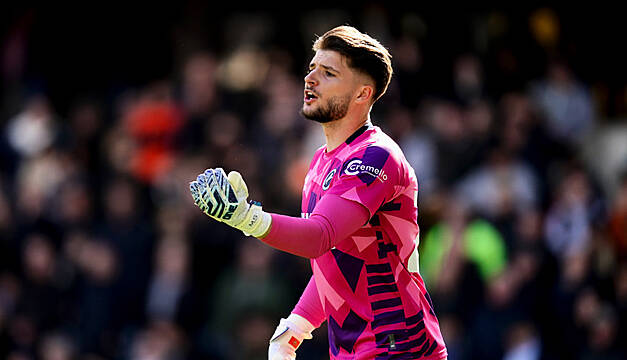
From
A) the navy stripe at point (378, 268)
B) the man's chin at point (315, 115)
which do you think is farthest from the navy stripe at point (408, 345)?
the man's chin at point (315, 115)

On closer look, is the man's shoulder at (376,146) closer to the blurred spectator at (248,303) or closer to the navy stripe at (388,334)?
the navy stripe at (388,334)

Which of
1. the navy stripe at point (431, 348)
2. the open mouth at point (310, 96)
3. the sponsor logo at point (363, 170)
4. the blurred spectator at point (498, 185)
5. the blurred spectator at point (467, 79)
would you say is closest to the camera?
the sponsor logo at point (363, 170)

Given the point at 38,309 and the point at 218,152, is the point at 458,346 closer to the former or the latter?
the point at 218,152

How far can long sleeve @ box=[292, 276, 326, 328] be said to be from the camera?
5754mm

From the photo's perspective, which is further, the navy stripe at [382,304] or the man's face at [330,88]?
the man's face at [330,88]

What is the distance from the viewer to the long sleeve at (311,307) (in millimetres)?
5754

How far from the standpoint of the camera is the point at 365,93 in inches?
215

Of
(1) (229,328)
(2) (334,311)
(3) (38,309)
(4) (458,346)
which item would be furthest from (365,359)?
(3) (38,309)

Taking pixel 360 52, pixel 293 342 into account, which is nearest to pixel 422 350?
pixel 293 342

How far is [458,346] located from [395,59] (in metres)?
4.03

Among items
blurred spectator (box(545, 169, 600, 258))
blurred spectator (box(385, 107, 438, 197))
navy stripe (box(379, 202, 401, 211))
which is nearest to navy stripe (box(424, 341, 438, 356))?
navy stripe (box(379, 202, 401, 211))

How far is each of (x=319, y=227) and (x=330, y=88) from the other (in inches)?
35.0

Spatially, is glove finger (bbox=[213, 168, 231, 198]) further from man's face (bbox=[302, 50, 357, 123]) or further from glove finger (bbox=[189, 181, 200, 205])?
man's face (bbox=[302, 50, 357, 123])

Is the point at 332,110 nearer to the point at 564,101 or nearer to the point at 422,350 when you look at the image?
the point at 422,350
